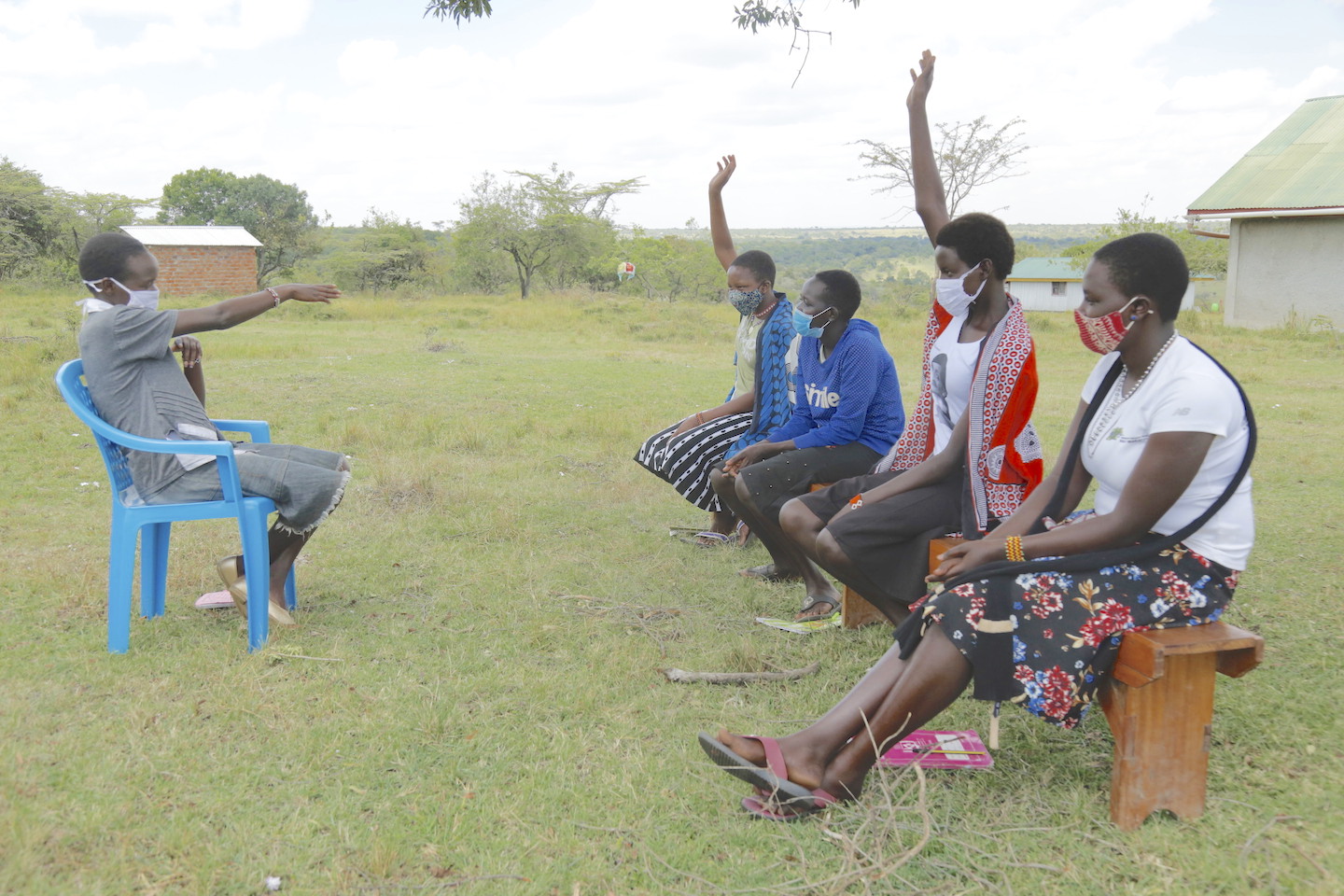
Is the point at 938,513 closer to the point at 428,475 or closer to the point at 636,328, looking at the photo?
the point at 428,475

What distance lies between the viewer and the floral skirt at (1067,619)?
2668 millimetres

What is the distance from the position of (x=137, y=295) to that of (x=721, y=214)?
347cm

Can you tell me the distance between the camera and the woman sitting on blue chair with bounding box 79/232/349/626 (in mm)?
3822

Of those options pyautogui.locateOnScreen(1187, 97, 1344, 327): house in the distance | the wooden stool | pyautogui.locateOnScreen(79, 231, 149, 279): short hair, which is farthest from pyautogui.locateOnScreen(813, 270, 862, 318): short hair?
pyautogui.locateOnScreen(1187, 97, 1344, 327): house in the distance

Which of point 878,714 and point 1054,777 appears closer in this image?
point 878,714

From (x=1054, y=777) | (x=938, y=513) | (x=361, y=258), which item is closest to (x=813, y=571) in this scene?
(x=938, y=513)

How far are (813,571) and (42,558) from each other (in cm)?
386

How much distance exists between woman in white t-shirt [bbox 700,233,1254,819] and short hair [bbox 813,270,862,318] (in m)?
1.84

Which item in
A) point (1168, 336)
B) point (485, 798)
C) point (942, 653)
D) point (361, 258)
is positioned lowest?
point (485, 798)

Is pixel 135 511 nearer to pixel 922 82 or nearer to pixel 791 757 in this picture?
pixel 791 757

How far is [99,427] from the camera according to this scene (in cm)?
378

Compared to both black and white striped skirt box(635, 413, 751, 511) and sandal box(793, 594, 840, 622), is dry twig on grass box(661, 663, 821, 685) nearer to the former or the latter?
sandal box(793, 594, 840, 622)

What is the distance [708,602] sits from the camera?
188 inches

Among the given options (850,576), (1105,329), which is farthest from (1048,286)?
(1105,329)
